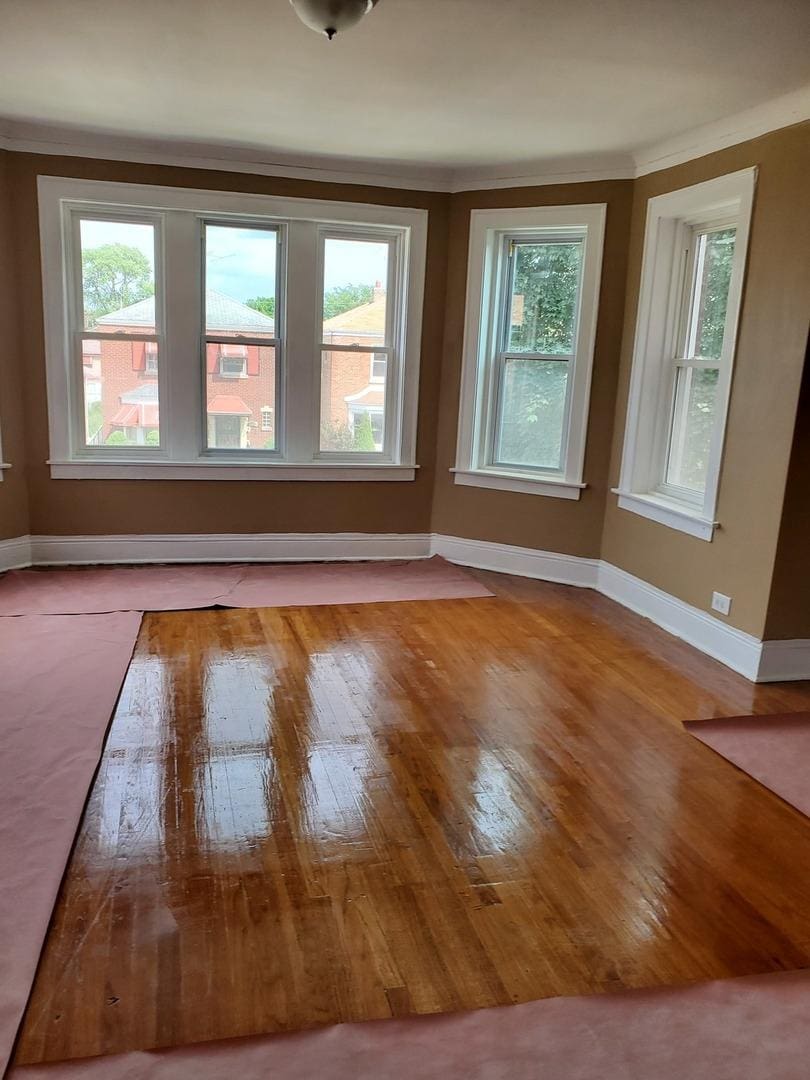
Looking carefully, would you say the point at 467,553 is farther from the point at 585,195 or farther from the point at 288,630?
the point at 585,195

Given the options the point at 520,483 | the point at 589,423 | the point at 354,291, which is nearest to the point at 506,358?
the point at 589,423

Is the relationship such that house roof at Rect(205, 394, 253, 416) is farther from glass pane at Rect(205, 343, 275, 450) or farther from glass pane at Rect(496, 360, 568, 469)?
glass pane at Rect(496, 360, 568, 469)

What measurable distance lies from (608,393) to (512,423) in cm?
70

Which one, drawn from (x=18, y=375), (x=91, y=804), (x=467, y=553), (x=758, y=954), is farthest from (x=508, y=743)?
(x=18, y=375)

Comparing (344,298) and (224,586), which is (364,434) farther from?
(224,586)

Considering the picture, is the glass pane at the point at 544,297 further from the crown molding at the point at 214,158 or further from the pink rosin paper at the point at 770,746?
the pink rosin paper at the point at 770,746

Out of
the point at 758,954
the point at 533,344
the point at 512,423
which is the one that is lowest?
the point at 758,954

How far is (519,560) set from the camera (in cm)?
548

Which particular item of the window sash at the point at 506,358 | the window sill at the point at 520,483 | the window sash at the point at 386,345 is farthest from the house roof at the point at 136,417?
the window sash at the point at 506,358

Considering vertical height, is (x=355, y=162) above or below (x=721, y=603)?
above

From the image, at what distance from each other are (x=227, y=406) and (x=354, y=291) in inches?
44.9

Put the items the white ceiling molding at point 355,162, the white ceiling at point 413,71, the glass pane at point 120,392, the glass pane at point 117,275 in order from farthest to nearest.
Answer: the glass pane at point 120,392
the glass pane at point 117,275
the white ceiling molding at point 355,162
the white ceiling at point 413,71

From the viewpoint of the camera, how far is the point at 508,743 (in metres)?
3.12

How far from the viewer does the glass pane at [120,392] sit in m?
5.07
